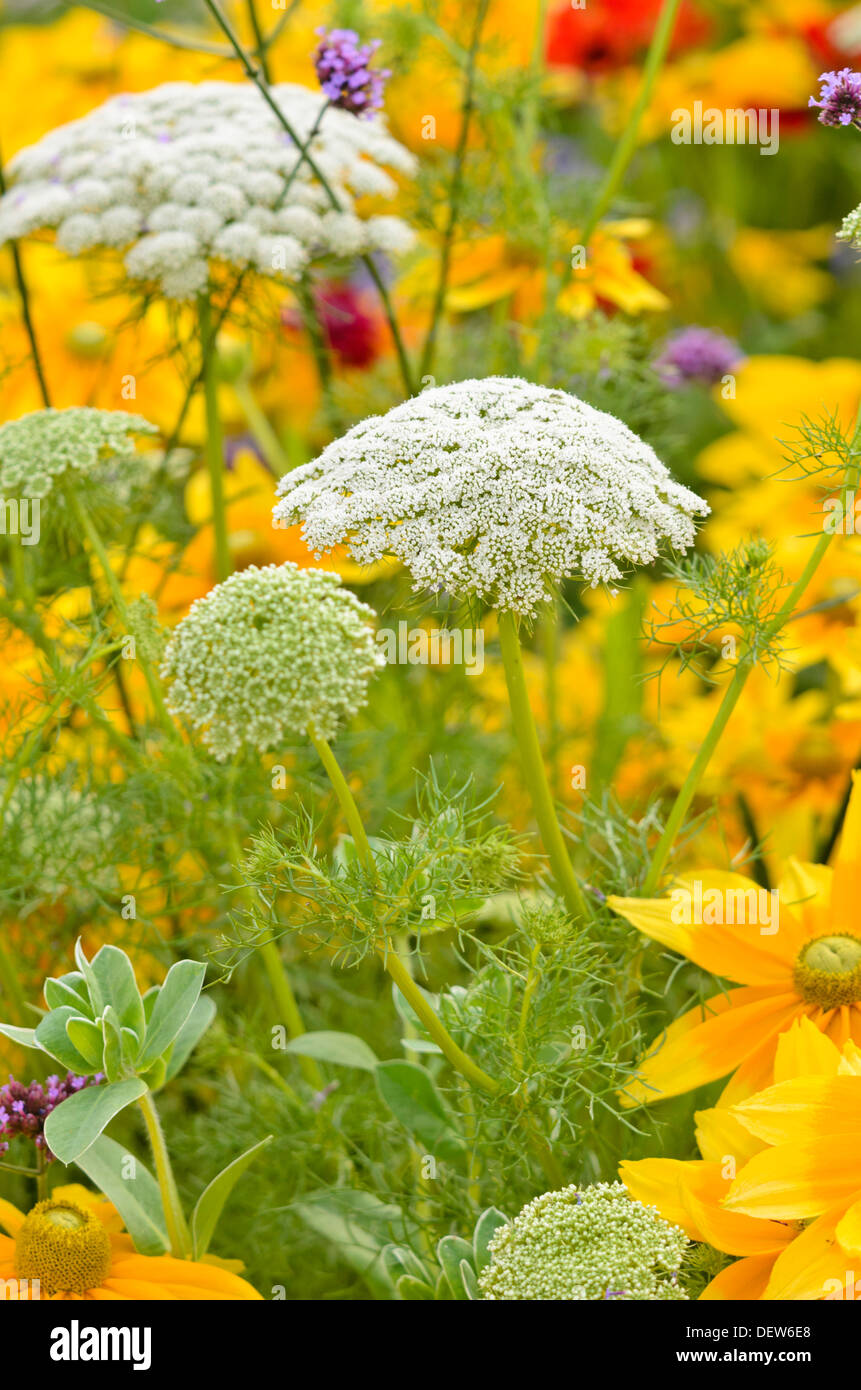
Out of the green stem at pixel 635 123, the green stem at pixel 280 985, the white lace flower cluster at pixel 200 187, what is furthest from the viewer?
the green stem at pixel 635 123

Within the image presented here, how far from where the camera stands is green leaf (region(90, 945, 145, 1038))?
0.64 meters

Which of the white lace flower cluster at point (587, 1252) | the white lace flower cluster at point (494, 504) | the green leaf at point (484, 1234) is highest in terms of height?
the white lace flower cluster at point (494, 504)

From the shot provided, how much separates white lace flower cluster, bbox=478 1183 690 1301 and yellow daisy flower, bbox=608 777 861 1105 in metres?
0.10

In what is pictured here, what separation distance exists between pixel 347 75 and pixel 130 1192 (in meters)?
0.65

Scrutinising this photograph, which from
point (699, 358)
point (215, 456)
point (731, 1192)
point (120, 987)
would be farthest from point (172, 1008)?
point (699, 358)

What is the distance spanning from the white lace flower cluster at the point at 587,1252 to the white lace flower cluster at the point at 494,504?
26 centimetres

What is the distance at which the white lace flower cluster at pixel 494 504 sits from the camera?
0.58 m

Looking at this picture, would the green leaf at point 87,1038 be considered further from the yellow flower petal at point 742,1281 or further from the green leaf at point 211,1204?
the yellow flower petal at point 742,1281

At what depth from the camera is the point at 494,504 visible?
587 millimetres

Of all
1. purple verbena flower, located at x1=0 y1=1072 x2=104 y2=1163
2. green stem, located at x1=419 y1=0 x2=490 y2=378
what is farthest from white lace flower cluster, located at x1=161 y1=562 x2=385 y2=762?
green stem, located at x1=419 y1=0 x2=490 y2=378

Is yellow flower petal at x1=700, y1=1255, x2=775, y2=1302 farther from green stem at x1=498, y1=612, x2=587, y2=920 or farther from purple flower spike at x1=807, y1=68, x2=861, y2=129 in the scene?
purple flower spike at x1=807, y1=68, x2=861, y2=129

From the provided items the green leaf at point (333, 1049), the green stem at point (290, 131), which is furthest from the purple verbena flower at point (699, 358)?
the green leaf at point (333, 1049)
